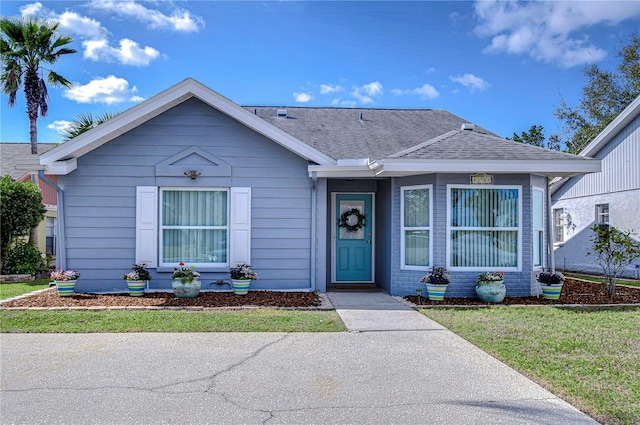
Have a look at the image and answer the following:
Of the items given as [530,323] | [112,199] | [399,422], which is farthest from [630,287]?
[112,199]

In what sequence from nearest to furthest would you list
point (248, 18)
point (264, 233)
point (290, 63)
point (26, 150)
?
point (264, 233) → point (248, 18) → point (290, 63) → point (26, 150)

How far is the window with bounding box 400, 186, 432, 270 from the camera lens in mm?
9227

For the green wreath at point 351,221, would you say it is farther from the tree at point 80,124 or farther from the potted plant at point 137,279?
A: the tree at point 80,124

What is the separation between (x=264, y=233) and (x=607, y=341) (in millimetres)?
5944

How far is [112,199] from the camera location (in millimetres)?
9398

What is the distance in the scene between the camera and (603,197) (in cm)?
1541

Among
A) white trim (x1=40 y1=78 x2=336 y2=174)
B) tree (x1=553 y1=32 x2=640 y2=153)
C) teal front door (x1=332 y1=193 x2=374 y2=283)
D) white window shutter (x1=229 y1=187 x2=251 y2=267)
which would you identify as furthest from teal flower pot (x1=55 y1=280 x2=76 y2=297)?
tree (x1=553 y1=32 x2=640 y2=153)

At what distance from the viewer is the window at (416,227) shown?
9.23m

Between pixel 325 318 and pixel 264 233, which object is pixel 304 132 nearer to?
pixel 264 233

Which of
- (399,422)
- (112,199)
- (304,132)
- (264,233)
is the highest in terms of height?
(304,132)

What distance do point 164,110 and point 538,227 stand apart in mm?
7622

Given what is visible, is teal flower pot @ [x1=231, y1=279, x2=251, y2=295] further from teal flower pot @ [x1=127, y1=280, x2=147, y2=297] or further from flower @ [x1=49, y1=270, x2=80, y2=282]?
flower @ [x1=49, y1=270, x2=80, y2=282]

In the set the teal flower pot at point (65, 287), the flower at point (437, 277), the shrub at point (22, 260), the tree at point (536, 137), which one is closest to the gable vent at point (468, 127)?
the flower at point (437, 277)

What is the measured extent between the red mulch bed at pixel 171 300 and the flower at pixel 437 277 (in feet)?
6.54
